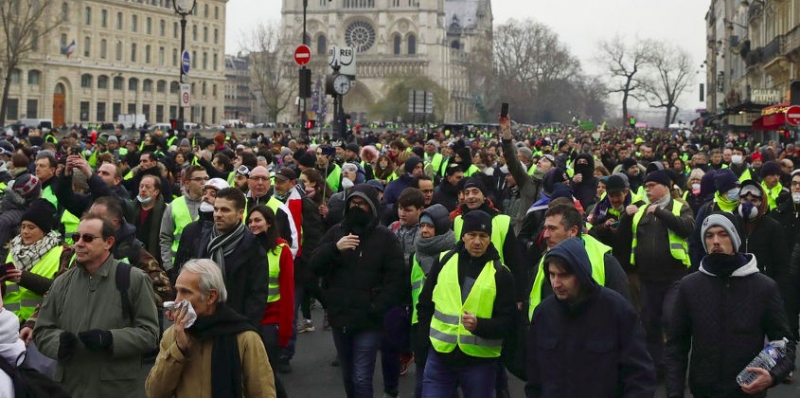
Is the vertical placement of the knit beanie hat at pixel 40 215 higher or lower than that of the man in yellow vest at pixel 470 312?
higher

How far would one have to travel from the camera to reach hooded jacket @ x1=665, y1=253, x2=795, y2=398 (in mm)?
5723

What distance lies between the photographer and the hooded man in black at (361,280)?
742 centimetres

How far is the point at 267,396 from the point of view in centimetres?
493

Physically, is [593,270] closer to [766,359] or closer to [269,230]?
[766,359]

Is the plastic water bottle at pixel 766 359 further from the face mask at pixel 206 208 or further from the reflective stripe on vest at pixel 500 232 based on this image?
the face mask at pixel 206 208

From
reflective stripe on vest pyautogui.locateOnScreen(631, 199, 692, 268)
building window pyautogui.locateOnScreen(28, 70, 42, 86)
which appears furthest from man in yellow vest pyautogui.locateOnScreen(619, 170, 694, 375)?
building window pyautogui.locateOnScreen(28, 70, 42, 86)

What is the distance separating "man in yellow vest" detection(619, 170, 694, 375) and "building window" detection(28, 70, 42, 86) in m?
Answer: 86.8

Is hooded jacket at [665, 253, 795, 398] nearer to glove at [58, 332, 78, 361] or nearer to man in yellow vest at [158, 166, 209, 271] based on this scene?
glove at [58, 332, 78, 361]

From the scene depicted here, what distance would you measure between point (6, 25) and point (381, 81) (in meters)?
78.0

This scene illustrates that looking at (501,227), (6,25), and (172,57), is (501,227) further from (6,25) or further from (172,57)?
(172,57)

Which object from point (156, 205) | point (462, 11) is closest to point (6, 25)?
point (156, 205)

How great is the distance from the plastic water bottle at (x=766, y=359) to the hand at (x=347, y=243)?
265cm

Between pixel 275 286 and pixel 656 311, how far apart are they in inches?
127

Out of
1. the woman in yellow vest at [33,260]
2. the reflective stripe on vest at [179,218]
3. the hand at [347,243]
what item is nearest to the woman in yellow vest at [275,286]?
the hand at [347,243]
